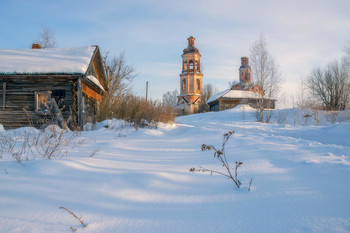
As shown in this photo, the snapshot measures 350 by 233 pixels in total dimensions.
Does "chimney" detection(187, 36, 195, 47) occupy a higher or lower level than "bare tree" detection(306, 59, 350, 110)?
higher

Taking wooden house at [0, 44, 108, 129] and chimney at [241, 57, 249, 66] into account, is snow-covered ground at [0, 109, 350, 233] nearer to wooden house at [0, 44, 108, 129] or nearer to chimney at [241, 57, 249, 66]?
wooden house at [0, 44, 108, 129]

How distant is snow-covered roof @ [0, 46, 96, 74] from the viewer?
9078 mm

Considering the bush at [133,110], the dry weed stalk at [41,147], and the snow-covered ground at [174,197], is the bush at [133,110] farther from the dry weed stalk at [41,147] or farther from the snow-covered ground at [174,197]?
the snow-covered ground at [174,197]

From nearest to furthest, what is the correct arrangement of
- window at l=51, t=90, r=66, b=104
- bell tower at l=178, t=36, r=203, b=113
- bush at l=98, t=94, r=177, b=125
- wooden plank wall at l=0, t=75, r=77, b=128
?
wooden plank wall at l=0, t=75, r=77, b=128
window at l=51, t=90, r=66, b=104
bush at l=98, t=94, r=177, b=125
bell tower at l=178, t=36, r=203, b=113

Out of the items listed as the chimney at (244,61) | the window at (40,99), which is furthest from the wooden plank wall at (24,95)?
the chimney at (244,61)

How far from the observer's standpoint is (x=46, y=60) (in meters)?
10.0

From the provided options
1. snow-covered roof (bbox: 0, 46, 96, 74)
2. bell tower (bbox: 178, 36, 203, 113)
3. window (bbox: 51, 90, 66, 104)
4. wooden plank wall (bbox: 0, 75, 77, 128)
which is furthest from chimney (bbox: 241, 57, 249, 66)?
window (bbox: 51, 90, 66, 104)

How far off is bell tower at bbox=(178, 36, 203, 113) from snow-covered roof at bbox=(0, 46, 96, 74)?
28.8 m

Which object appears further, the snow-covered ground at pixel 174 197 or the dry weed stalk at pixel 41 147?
the dry weed stalk at pixel 41 147

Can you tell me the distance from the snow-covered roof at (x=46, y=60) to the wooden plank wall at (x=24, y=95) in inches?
22.2

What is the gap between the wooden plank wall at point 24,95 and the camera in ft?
31.9

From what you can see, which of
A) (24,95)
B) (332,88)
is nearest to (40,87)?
(24,95)

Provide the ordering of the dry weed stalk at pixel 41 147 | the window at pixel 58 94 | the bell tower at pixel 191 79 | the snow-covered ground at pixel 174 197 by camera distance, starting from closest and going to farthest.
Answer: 1. the snow-covered ground at pixel 174 197
2. the dry weed stalk at pixel 41 147
3. the window at pixel 58 94
4. the bell tower at pixel 191 79

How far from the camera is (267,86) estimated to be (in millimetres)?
18828
